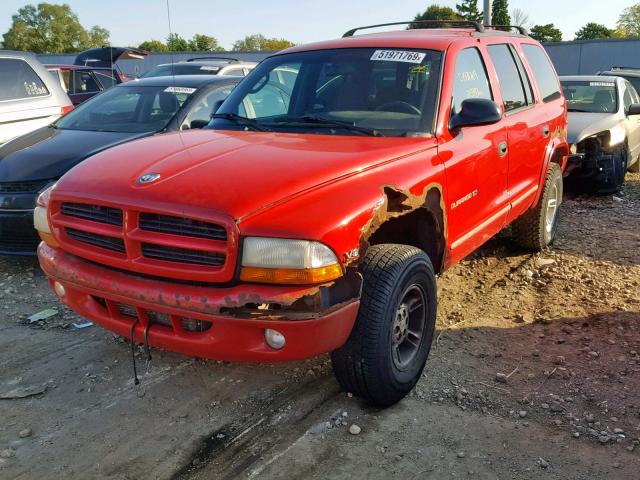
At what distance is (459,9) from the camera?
217ft

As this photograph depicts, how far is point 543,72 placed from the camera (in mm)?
5457

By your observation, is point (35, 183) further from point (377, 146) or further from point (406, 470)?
point (406, 470)

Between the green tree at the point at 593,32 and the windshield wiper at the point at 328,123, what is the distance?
226 ft

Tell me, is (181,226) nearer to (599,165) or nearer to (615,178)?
(599,165)

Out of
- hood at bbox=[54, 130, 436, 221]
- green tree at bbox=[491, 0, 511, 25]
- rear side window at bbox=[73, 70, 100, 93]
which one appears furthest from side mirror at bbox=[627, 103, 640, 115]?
green tree at bbox=[491, 0, 511, 25]

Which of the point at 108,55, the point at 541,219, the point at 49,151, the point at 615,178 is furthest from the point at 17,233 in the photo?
the point at 108,55

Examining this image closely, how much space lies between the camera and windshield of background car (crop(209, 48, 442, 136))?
11.9ft

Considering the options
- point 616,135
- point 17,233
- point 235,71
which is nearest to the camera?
point 17,233

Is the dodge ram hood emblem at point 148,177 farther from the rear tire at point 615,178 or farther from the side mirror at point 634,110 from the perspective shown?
the side mirror at point 634,110

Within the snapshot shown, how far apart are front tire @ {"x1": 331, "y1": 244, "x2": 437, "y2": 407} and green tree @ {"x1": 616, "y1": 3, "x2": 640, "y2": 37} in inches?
3338

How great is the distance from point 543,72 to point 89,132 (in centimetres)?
434

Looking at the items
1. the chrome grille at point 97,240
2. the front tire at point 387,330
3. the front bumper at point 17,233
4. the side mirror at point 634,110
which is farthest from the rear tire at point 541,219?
the front bumper at point 17,233

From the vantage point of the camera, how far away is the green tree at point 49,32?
65125 millimetres

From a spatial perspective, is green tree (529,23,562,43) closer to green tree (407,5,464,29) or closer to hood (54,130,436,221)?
green tree (407,5,464,29)
